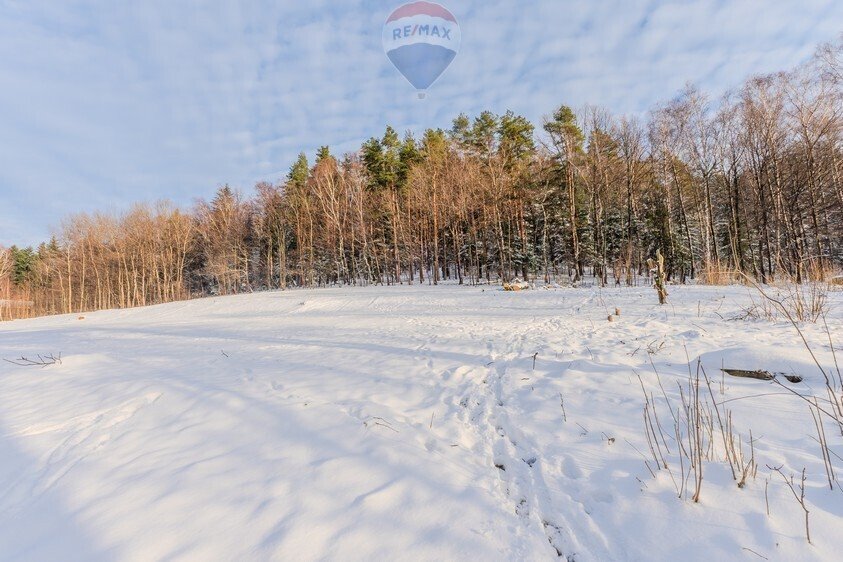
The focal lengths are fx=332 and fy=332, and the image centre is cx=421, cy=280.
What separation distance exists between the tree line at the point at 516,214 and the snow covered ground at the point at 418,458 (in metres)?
8.97

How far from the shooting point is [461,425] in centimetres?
367

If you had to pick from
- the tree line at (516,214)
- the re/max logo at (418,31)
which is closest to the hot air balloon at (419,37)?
the re/max logo at (418,31)

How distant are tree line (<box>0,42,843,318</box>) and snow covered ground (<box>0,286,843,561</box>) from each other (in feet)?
29.4

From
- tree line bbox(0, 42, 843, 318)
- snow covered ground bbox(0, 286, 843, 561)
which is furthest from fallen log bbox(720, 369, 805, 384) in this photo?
tree line bbox(0, 42, 843, 318)

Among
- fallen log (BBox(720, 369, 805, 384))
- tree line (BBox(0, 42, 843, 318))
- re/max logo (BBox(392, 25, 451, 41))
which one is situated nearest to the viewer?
fallen log (BBox(720, 369, 805, 384))

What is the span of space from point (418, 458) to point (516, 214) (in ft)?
91.2

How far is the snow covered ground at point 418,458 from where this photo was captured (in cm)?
205

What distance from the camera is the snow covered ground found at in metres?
2.05

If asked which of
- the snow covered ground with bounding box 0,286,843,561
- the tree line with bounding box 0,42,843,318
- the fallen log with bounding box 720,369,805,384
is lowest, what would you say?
the snow covered ground with bounding box 0,286,843,561

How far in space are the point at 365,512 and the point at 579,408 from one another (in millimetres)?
2536

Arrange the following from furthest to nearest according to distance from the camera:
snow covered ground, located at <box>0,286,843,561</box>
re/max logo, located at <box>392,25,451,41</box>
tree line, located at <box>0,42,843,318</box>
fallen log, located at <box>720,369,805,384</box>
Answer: tree line, located at <box>0,42,843,318</box>
re/max logo, located at <box>392,25,451,41</box>
fallen log, located at <box>720,369,805,384</box>
snow covered ground, located at <box>0,286,843,561</box>

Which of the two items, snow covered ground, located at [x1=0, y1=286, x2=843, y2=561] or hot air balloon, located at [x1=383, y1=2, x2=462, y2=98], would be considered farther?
hot air balloon, located at [x1=383, y1=2, x2=462, y2=98]

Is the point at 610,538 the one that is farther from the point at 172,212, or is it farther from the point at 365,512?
the point at 172,212

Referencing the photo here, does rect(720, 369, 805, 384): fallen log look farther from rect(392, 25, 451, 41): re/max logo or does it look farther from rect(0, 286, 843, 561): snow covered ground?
rect(392, 25, 451, 41): re/max logo
